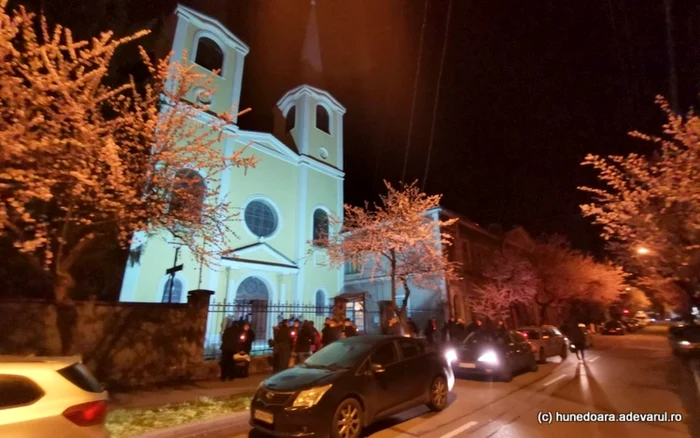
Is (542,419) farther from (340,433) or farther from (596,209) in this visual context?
(596,209)

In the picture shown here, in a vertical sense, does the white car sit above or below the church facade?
below

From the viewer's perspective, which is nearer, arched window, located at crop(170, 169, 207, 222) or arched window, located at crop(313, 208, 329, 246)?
arched window, located at crop(170, 169, 207, 222)

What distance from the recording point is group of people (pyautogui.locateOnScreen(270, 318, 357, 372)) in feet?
37.0

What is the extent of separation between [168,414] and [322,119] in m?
23.6

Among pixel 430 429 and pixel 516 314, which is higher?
pixel 516 314

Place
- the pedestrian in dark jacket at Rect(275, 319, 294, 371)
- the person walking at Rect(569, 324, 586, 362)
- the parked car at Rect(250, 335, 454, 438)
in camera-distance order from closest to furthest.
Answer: the parked car at Rect(250, 335, 454, 438) → the pedestrian in dark jacket at Rect(275, 319, 294, 371) → the person walking at Rect(569, 324, 586, 362)

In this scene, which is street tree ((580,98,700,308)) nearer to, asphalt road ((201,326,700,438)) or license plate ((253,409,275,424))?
asphalt road ((201,326,700,438))

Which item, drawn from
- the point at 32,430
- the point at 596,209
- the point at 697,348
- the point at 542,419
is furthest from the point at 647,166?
the point at 32,430

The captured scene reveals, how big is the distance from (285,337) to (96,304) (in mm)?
4983

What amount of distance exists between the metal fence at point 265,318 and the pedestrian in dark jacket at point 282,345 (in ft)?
5.73

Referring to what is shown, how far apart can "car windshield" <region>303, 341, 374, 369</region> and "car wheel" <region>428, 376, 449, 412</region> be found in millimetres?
1656

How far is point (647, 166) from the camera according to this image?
10.5m

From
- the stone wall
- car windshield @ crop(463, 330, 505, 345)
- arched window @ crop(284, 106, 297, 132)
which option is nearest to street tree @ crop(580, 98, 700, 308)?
car windshield @ crop(463, 330, 505, 345)

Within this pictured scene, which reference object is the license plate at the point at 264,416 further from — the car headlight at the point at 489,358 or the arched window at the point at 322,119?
the arched window at the point at 322,119
